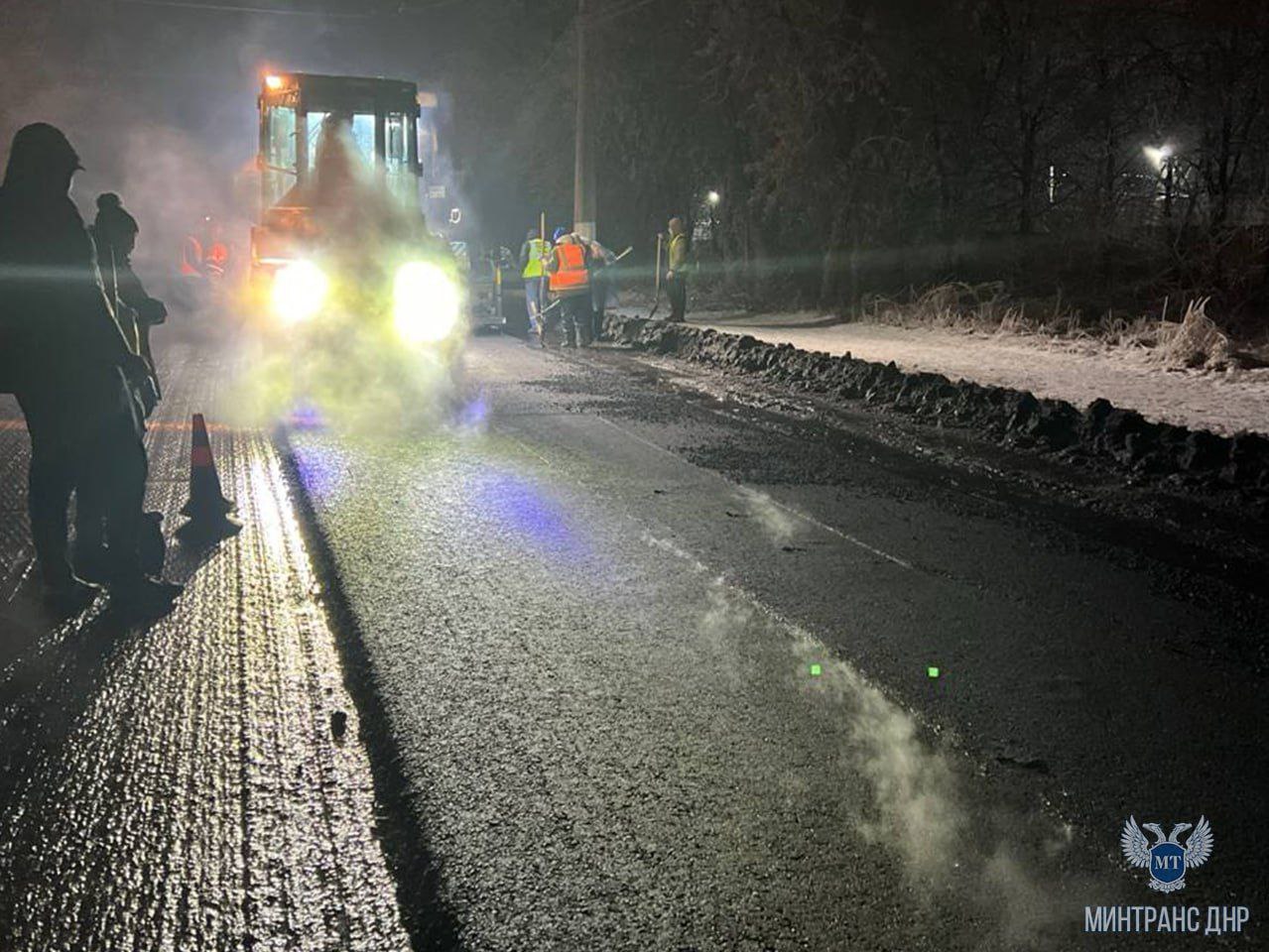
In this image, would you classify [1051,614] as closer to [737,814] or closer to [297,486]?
[737,814]

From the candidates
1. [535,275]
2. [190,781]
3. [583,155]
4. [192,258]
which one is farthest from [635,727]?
[192,258]

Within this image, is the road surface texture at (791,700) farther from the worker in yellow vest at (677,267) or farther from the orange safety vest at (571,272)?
the worker in yellow vest at (677,267)

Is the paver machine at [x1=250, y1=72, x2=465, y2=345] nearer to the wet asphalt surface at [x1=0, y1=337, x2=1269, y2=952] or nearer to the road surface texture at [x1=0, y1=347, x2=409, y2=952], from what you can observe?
the wet asphalt surface at [x1=0, y1=337, x2=1269, y2=952]

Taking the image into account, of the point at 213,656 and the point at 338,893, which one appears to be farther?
the point at 213,656

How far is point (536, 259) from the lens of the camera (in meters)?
20.2

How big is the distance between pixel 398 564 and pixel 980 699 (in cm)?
319

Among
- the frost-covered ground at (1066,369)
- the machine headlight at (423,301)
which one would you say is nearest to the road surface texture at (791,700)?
the frost-covered ground at (1066,369)

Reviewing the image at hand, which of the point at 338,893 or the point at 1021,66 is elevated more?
the point at 1021,66

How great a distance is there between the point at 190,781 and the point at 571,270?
1534cm

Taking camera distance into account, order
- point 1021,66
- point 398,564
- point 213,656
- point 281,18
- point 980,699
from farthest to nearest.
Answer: point 281,18, point 1021,66, point 398,564, point 213,656, point 980,699

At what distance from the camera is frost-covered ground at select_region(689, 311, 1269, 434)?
36.1 ft

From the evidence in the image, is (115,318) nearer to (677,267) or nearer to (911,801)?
(911,801)

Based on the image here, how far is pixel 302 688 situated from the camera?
4574mm

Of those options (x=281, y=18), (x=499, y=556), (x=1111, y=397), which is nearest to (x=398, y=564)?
(x=499, y=556)
